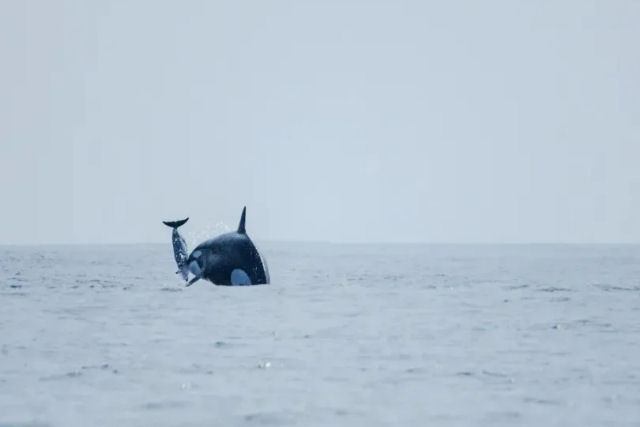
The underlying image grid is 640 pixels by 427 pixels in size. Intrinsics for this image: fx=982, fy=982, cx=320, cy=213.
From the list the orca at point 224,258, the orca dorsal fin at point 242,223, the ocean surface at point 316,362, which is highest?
the orca dorsal fin at point 242,223

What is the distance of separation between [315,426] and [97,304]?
19.4 meters

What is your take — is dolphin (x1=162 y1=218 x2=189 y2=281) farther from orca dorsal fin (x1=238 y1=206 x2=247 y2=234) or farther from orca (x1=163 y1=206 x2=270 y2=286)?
orca dorsal fin (x1=238 y1=206 x2=247 y2=234)

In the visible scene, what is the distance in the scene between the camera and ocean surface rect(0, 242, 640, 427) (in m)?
12.5

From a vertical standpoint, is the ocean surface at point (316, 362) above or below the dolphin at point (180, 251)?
below

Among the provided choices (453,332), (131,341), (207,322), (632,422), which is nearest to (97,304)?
Answer: (207,322)

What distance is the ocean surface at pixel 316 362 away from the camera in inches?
492

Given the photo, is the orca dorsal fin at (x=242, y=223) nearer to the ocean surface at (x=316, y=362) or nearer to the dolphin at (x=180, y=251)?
the dolphin at (x=180, y=251)

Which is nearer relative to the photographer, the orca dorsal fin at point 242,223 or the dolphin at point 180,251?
the orca dorsal fin at point 242,223

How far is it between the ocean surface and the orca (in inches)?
112

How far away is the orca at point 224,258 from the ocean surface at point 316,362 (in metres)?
2.83

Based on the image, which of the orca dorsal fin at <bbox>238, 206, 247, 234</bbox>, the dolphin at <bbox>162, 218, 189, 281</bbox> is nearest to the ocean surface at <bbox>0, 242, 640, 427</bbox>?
the dolphin at <bbox>162, 218, 189, 281</bbox>

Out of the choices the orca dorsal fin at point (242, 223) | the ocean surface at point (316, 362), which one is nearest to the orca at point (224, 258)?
the orca dorsal fin at point (242, 223)

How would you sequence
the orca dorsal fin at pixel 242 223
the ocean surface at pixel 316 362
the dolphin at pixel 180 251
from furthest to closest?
the dolphin at pixel 180 251, the orca dorsal fin at pixel 242 223, the ocean surface at pixel 316 362

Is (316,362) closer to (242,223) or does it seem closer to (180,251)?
(242,223)
